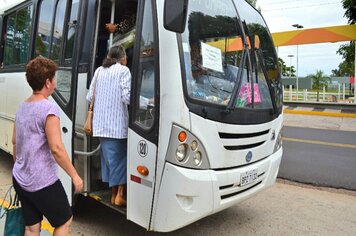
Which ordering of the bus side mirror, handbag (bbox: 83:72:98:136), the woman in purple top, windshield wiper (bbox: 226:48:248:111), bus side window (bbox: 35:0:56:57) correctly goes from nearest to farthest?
1. the woman in purple top
2. the bus side mirror
3. windshield wiper (bbox: 226:48:248:111)
4. handbag (bbox: 83:72:98:136)
5. bus side window (bbox: 35:0:56:57)

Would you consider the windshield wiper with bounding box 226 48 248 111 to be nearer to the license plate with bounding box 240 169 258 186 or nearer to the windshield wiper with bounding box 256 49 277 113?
the windshield wiper with bounding box 256 49 277 113

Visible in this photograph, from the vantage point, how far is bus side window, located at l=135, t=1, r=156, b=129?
3.14m

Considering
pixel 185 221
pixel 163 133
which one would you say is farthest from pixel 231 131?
pixel 185 221

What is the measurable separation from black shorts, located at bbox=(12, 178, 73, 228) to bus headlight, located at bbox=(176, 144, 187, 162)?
37.0 inches

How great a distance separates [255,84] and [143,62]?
1190 mm

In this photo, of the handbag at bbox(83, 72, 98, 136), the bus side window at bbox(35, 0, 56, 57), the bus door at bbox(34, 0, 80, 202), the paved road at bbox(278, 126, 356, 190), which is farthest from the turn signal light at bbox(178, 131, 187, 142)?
the paved road at bbox(278, 126, 356, 190)

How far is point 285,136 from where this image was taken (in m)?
11.0

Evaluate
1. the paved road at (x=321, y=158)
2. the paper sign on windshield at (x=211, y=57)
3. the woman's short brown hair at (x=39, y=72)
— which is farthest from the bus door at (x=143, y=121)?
the paved road at (x=321, y=158)

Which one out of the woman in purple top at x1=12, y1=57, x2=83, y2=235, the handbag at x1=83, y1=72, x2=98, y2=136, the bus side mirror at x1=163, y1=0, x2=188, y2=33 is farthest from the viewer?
the handbag at x1=83, y1=72, x2=98, y2=136

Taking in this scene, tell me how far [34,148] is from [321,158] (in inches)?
270

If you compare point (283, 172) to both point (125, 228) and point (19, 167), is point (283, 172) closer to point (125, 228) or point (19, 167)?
point (125, 228)

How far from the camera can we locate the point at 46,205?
2.66 metres

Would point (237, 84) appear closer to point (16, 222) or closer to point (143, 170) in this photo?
point (143, 170)

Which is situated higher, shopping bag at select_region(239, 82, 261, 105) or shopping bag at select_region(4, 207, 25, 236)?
shopping bag at select_region(239, 82, 261, 105)
